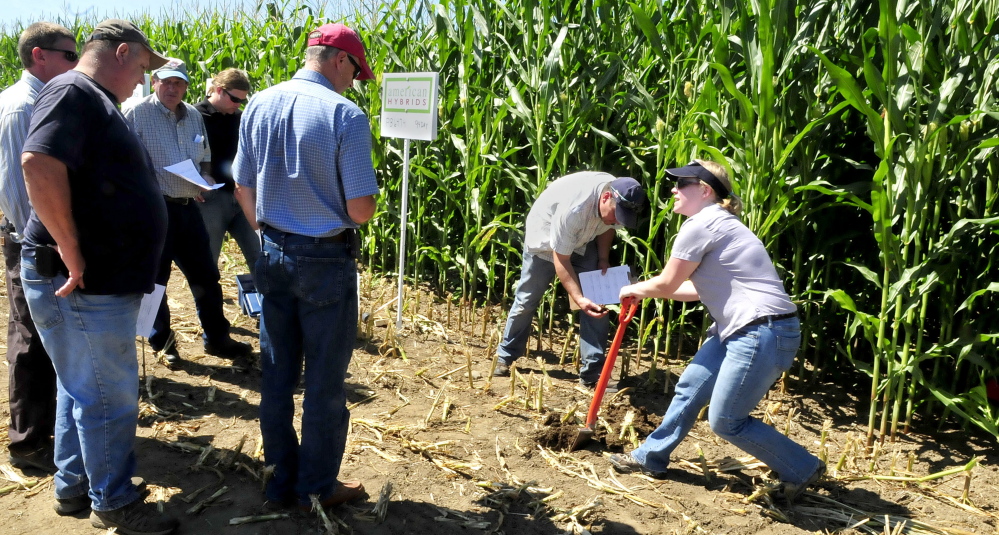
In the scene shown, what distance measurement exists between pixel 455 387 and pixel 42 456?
88.8 inches

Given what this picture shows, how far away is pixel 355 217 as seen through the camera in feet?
9.08

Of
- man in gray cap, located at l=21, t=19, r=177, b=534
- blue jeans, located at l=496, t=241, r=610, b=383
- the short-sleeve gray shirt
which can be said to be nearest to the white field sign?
blue jeans, located at l=496, t=241, r=610, b=383

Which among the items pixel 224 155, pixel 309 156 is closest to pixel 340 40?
pixel 309 156

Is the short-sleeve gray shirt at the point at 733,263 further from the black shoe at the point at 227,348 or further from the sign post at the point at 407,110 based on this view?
the black shoe at the point at 227,348

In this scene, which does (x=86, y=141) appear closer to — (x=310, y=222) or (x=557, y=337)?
(x=310, y=222)

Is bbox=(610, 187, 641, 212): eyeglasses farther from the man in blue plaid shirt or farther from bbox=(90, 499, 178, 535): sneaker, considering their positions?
bbox=(90, 499, 178, 535): sneaker

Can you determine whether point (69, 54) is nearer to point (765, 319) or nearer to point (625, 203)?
point (625, 203)

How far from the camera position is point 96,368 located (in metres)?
2.73

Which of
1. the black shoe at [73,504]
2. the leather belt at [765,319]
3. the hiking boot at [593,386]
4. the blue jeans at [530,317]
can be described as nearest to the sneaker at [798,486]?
the leather belt at [765,319]

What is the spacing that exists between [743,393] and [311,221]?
6.31 feet

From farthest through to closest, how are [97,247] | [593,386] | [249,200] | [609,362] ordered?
[593,386], [609,362], [249,200], [97,247]

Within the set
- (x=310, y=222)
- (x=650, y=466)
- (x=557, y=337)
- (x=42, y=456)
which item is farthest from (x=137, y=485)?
(x=557, y=337)

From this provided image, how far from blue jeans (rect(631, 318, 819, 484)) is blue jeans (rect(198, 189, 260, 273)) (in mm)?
2940

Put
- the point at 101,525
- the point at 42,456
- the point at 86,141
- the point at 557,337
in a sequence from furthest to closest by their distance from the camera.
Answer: the point at 557,337
the point at 42,456
the point at 101,525
the point at 86,141
